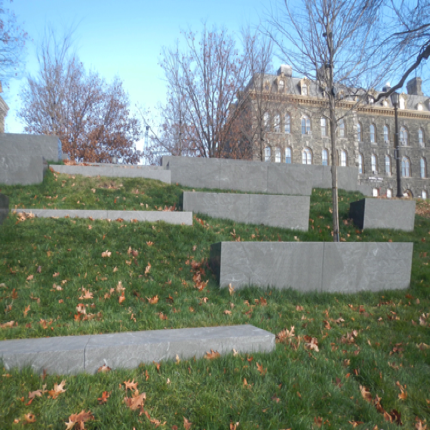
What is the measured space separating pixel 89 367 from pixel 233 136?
15425mm

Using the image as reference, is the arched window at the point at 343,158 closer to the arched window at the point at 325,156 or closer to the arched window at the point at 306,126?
the arched window at the point at 325,156

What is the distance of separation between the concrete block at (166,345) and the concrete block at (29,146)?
787 centimetres

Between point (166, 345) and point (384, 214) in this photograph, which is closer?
point (166, 345)

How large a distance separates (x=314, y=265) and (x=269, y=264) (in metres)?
0.77

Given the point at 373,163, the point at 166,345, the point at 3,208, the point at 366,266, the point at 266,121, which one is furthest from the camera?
the point at 373,163

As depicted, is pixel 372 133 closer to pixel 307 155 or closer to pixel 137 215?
pixel 307 155

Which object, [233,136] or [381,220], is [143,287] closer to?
[381,220]

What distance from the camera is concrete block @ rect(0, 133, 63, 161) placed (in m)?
8.91

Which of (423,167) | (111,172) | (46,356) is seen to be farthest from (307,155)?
(46,356)

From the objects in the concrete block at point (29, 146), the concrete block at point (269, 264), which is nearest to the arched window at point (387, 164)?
the concrete block at point (29, 146)

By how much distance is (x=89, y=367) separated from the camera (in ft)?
8.75

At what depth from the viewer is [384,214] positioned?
8.94 metres

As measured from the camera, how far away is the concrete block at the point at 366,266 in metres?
5.45

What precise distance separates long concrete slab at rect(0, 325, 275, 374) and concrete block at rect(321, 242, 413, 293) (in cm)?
264
